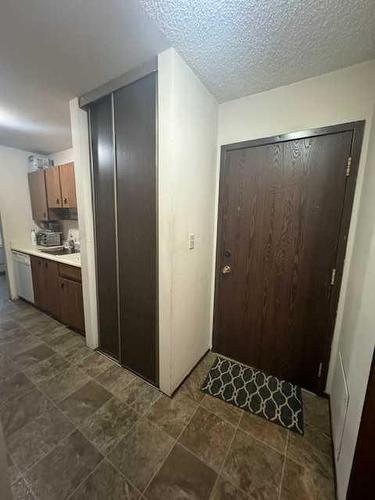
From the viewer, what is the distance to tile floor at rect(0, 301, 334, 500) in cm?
108

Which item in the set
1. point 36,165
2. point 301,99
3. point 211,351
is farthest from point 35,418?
point 36,165

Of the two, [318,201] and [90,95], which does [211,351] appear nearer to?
[318,201]

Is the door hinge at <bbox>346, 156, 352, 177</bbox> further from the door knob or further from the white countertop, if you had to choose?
the white countertop

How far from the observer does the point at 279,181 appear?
164cm

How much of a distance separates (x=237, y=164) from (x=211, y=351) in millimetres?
1908

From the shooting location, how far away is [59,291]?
2516 mm

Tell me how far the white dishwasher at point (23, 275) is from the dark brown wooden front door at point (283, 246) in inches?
110

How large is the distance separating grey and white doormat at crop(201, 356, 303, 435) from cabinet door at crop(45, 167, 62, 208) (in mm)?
3034

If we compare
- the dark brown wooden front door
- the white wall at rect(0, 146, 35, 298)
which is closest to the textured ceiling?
the dark brown wooden front door

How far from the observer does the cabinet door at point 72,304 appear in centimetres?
230

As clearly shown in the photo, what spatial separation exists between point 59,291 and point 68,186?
4.68 feet

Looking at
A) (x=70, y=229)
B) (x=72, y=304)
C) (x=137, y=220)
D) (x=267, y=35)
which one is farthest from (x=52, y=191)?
(x=267, y=35)

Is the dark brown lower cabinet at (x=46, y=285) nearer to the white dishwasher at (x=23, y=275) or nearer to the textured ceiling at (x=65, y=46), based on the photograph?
the white dishwasher at (x=23, y=275)

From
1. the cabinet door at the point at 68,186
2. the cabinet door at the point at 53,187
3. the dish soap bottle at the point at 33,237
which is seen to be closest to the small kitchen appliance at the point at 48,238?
the dish soap bottle at the point at 33,237
